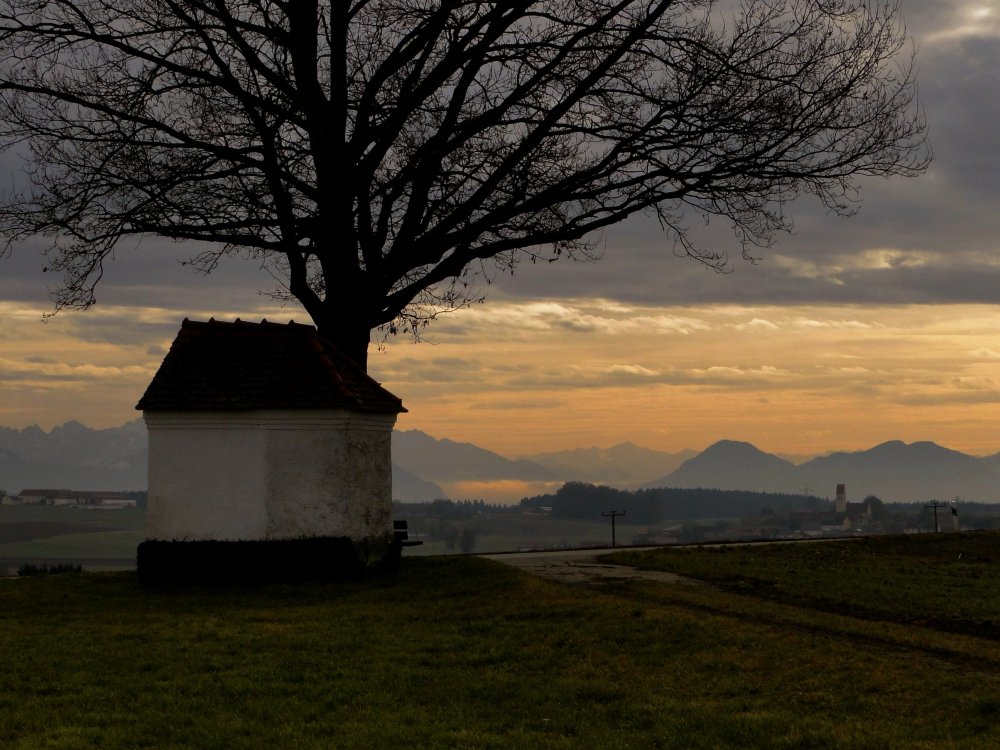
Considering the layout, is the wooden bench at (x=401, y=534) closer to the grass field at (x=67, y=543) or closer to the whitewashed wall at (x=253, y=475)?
the whitewashed wall at (x=253, y=475)

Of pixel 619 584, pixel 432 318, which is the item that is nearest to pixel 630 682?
pixel 619 584

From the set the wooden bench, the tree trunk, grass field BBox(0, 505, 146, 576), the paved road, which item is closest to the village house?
the wooden bench

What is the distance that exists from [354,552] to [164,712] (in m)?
9.74

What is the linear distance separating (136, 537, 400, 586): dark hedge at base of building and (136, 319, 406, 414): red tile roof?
7.83 ft

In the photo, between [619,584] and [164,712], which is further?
[619,584]

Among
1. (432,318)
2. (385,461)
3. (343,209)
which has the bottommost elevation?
(385,461)

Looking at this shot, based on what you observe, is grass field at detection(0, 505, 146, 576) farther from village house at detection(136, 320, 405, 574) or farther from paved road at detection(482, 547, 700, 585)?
village house at detection(136, 320, 405, 574)

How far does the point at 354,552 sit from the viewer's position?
69.5 ft

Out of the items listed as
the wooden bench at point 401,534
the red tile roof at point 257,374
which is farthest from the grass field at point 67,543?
the red tile roof at point 257,374

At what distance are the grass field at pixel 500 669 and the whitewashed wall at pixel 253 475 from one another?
146 cm

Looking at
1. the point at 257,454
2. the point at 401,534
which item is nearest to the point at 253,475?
the point at 257,454

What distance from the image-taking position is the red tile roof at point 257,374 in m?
20.9

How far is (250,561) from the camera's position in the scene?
2080 cm

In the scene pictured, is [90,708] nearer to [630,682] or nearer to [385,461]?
[630,682]
